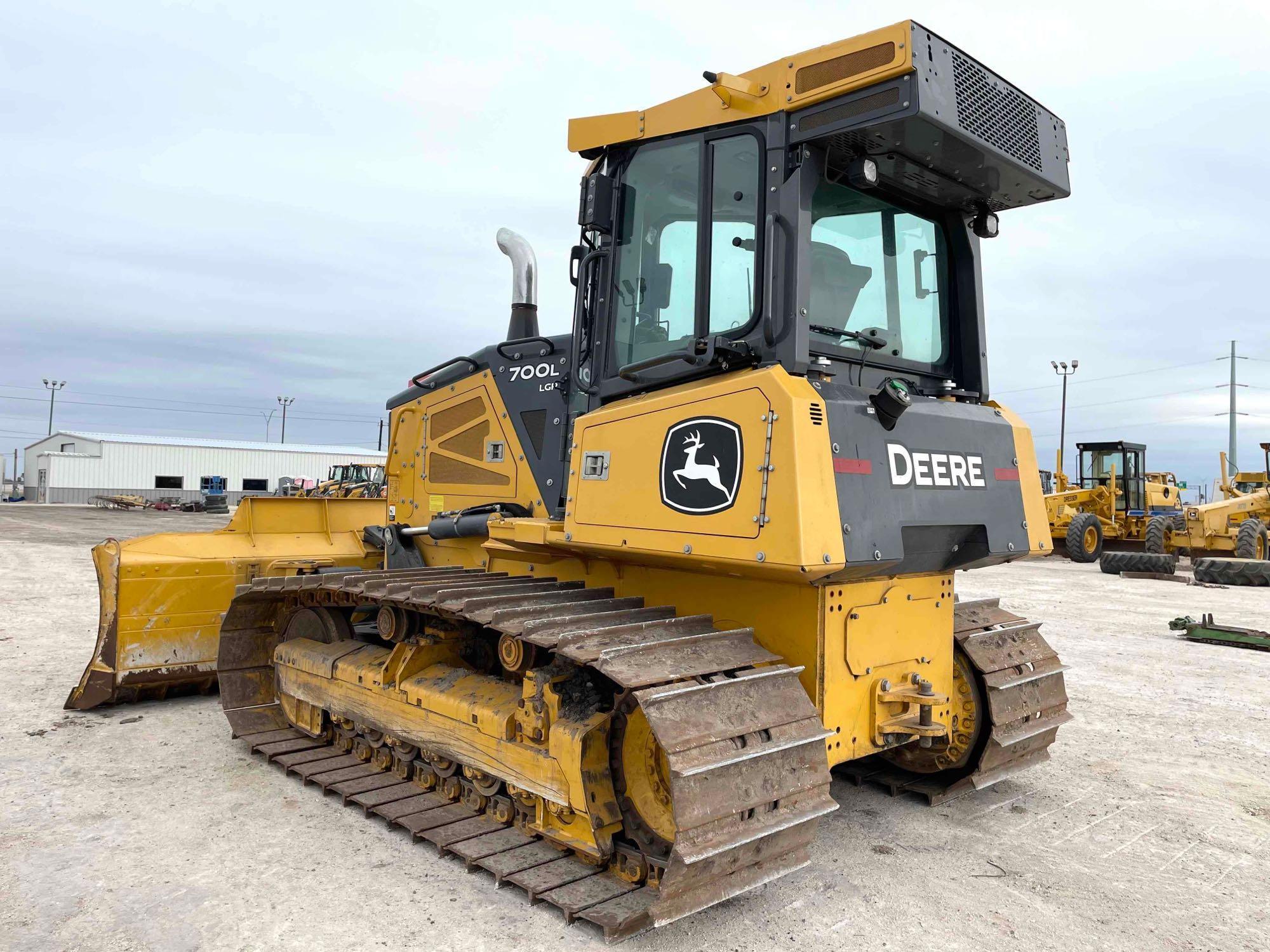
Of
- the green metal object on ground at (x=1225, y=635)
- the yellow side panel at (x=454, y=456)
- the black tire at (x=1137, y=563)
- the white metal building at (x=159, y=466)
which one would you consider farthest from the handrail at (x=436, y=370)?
the white metal building at (x=159, y=466)

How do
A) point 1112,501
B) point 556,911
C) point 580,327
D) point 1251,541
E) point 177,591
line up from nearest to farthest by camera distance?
point 556,911 → point 580,327 → point 177,591 → point 1251,541 → point 1112,501

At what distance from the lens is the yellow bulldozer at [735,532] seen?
340cm

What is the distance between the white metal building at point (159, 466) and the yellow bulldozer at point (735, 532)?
50.3m

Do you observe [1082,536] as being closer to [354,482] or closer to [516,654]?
[354,482]

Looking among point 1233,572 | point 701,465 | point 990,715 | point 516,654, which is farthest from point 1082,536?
point 701,465

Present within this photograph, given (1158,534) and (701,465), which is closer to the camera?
(701,465)

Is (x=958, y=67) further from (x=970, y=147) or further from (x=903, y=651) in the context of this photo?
(x=903, y=651)

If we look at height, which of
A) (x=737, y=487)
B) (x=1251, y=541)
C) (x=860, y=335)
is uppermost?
(x=860, y=335)

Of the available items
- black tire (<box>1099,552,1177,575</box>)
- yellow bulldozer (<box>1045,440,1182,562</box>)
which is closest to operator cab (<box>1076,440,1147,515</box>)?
yellow bulldozer (<box>1045,440,1182,562</box>)

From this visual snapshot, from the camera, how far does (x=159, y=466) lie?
56.4 metres

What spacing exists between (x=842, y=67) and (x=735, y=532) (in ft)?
6.18

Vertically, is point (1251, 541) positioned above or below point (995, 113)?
below

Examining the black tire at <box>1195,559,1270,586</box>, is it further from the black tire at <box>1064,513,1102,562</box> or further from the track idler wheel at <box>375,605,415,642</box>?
the track idler wheel at <box>375,605,415,642</box>

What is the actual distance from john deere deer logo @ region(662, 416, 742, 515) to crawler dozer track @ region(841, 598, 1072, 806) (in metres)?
2.04
